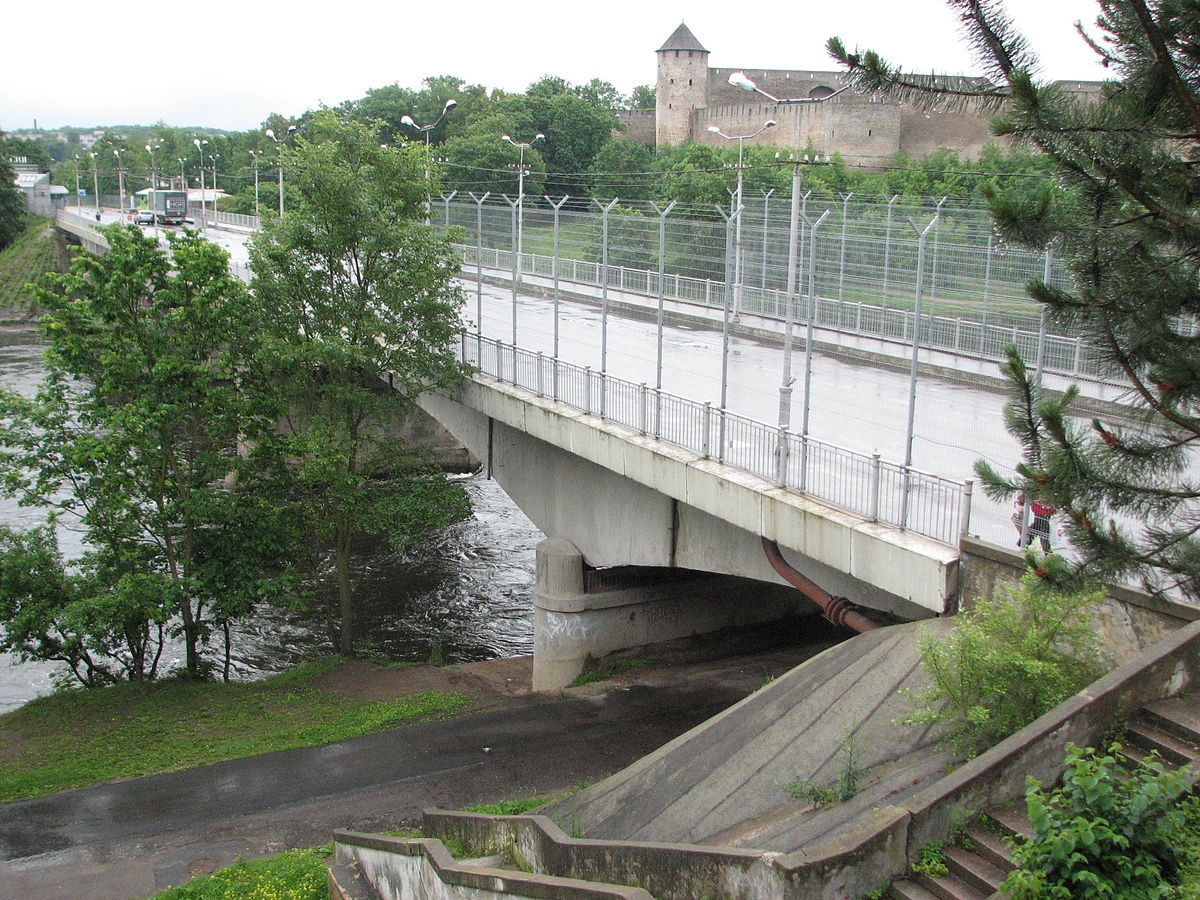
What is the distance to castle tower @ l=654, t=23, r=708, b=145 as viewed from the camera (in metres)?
98.2

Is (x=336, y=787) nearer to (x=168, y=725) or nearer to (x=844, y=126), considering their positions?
(x=168, y=725)

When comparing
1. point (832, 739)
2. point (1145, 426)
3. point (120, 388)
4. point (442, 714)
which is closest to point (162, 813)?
point (442, 714)

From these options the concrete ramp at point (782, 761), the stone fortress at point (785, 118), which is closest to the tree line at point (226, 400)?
the concrete ramp at point (782, 761)

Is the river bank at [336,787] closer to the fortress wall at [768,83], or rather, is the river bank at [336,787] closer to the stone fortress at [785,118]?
the stone fortress at [785,118]

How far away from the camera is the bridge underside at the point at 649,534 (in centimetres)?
1292

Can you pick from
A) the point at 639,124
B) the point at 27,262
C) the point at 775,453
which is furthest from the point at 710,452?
the point at 27,262

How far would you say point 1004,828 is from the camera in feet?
27.9

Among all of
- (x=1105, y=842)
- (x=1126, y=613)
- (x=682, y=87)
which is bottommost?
(x=1105, y=842)

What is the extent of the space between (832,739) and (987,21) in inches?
274

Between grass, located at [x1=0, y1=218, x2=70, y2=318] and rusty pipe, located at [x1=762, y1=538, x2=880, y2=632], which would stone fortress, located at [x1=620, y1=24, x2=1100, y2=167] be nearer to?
grass, located at [x1=0, y1=218, x2=70, y2=318]

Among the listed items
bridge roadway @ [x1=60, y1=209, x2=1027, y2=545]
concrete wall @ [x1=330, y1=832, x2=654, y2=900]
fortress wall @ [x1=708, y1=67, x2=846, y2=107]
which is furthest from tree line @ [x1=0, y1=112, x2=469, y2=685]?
fortress wall @ [x1=708, y1=67, x2=846, y2=107]

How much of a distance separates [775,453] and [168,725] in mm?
10935

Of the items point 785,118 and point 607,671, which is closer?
point 607,671

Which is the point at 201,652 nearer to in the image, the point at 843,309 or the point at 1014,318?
the point at 843,309
